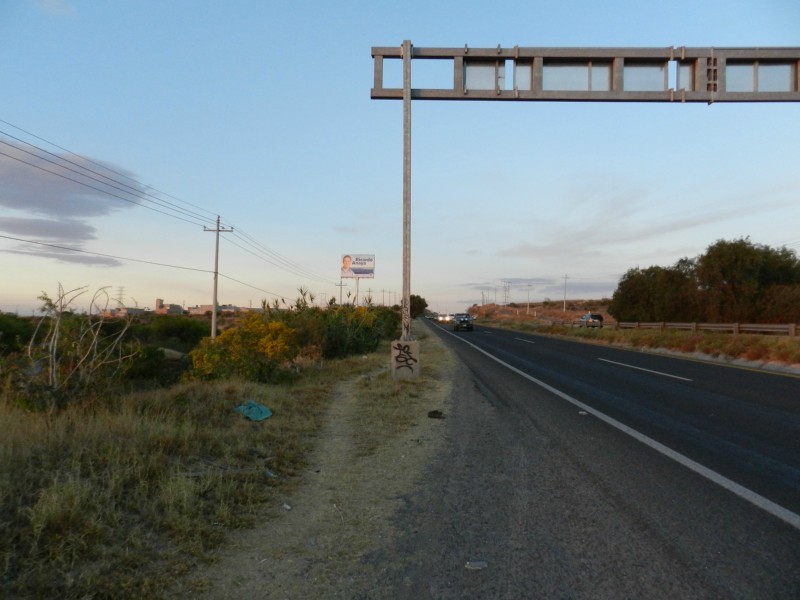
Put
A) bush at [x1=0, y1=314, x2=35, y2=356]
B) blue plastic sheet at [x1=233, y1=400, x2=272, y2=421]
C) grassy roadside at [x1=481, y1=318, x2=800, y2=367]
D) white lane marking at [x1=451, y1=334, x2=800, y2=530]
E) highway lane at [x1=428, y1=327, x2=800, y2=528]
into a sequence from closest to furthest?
white lane marking at [x1=451, y1=334, x2=800, y2=530]
highway lane at [x1=428, y1=327, x2=800, y2=528]
blue plastic sheet at [x1=233, y1=400, x2=272, y2=421]
grassy roadside at [x1=481, y1=318, x2=800, y2=367]
bush at [x1=0, y1=314, x2=35, y2=356]

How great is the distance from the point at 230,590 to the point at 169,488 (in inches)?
67.3

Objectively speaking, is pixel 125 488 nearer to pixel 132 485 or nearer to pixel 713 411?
pixel 132 485

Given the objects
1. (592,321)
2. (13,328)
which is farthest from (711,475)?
(592,321)

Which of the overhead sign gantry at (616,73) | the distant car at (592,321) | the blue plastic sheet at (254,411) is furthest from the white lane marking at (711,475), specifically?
the distant car at (592,321)

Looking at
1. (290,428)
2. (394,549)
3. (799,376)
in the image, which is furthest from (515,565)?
(799,376)

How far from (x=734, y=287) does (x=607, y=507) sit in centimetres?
4354

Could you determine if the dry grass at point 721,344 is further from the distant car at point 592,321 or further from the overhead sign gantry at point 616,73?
the distant car at point 592,321

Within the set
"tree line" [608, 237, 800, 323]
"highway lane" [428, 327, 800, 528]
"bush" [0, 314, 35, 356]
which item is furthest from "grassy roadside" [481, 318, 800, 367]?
"bush" [0, 314, 35, 356]

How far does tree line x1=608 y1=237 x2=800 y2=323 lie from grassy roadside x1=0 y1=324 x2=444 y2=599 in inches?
1545

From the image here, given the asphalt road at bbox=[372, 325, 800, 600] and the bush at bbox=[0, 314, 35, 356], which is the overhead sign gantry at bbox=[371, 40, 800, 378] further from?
the bush at bbox=[0, 314, 35, 356]

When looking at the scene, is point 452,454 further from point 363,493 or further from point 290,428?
point 290,428

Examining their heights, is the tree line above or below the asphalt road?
above

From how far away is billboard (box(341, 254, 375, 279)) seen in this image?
55719 mm

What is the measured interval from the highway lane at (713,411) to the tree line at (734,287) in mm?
24220
